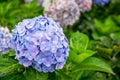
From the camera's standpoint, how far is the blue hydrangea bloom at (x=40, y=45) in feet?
6.11

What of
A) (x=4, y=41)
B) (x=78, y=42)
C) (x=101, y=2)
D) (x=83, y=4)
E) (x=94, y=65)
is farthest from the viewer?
(x=101, y=2)

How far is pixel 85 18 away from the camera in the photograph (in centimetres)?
367

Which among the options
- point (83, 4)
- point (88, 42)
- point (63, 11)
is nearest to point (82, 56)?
point (88, 42)

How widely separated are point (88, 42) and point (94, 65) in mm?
547

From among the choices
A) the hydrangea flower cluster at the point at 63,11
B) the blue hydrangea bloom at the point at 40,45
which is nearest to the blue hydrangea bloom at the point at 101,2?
the hydrangea flower cluster at the point at 63,11

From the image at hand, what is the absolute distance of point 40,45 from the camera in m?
1.86

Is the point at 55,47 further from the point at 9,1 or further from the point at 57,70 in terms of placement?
the point at 9,1

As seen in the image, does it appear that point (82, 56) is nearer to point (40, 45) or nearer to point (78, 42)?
point (78, 42)

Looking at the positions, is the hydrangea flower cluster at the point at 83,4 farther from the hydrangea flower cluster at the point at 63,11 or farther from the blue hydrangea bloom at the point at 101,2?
the blue hydrangea bloom at the point at 101,2

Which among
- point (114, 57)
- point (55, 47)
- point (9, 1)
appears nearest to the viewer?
point (55, 47)

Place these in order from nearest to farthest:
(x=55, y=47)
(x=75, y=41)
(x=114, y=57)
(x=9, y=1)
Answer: (x=55, y=47)
(x=75, y=41)
(x=114, y=57)
(x=9, y=1)

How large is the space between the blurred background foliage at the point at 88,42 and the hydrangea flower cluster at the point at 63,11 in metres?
0.08

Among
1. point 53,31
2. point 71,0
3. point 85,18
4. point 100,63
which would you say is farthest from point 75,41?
point 85,18

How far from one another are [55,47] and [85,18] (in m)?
1.83
